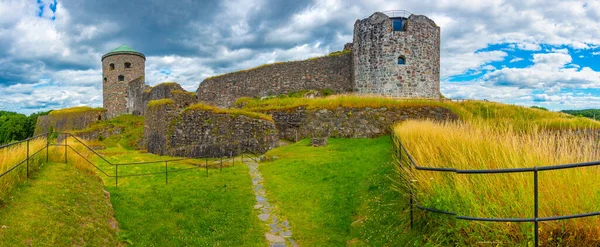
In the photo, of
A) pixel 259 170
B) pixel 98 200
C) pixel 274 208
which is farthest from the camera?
pixel 259 170

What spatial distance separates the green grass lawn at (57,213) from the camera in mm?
4629

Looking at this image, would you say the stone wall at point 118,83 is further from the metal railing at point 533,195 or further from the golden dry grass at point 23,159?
the metal railing at point 533,195

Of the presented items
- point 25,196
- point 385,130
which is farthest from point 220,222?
point 385,130

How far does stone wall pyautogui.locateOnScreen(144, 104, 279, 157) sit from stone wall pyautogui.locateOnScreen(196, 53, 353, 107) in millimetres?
10490

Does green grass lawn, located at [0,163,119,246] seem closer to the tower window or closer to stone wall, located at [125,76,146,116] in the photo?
the tower window

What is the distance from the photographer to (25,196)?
5516 mm

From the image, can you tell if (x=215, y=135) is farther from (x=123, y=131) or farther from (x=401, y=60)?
(x=123, y=131)

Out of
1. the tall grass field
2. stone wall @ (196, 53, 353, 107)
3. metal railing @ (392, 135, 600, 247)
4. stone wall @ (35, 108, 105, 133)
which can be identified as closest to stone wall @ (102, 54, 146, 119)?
stone wall @ (35, 108, 105, 133)

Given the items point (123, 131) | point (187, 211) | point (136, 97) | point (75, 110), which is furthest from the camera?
point (136, 97)

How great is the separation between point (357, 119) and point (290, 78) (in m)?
11.1

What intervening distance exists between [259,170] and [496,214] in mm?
9647

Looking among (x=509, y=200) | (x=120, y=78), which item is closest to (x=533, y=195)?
(x=509, y=200)

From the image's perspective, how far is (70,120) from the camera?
38594mm

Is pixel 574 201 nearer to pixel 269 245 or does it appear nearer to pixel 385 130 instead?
pixel 269 245
